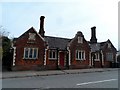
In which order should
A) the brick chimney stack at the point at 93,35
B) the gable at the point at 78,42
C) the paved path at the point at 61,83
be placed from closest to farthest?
the paved path at the point at 61,83
the gable at the point at 78,42
the brick chimney stack at the point at 93,35

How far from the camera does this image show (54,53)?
102 feet

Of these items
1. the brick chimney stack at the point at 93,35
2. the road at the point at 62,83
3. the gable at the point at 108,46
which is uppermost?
the brick chimney stack at the point at 93,35

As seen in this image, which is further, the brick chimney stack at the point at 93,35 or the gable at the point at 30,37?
the brick chimney stack at the point at 93,35

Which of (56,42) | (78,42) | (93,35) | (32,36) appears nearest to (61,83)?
(32,36)

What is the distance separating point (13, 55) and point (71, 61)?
408 inches

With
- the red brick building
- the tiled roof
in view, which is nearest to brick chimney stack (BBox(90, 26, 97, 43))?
the red brick building

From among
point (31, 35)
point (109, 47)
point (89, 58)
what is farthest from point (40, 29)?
point (109, 47)

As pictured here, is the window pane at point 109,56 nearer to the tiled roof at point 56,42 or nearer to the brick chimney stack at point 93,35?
the brick chimney stack at point 93,35

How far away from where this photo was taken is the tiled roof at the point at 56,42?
104ft

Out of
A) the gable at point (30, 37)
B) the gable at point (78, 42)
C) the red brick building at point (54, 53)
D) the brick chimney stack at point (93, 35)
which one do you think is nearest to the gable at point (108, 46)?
the red brick building at point (54, 53)

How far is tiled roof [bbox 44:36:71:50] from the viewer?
31.7 meters

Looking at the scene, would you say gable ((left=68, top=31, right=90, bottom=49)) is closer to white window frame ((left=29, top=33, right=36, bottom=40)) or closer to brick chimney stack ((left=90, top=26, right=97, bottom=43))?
white window frame ((left=29, top=33, right=36, bottom=40))

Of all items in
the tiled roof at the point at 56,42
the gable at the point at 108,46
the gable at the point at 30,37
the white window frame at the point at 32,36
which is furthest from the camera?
the gable at the point at 108,46

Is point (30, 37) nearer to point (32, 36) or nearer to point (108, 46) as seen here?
point (32, 36)
